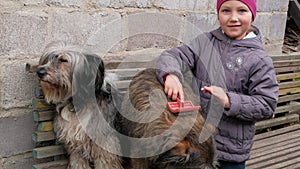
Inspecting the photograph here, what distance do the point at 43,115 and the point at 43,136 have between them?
160 millimetres

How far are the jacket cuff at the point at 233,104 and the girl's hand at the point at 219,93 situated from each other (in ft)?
0.09

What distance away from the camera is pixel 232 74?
2.92m

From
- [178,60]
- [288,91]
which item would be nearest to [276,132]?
[288,91]

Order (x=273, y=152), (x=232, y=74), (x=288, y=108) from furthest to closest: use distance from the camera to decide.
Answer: (x=288, y=108)
(x=273, y=152)
(x=232, y=74)

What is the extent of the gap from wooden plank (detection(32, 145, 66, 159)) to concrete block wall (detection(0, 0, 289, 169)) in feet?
0.70

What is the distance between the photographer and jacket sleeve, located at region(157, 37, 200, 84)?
111 inches

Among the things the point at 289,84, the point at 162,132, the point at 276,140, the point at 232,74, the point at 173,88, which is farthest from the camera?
the point at 289,84

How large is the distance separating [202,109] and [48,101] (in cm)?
102

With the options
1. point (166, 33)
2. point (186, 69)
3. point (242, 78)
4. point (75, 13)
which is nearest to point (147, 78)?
point (186, 69)

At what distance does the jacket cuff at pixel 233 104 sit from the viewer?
272 cm

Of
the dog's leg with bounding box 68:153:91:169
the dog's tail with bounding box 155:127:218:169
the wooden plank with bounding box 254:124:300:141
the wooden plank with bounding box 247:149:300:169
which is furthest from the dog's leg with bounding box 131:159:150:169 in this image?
the wooden plank with bounding box 254:124:300:141

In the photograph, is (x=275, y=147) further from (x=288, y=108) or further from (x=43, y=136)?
(x=43, y=136)

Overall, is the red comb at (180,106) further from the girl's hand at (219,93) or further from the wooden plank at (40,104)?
the wooden plank at (40,104)

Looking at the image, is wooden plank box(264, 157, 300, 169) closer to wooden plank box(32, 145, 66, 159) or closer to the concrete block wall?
the concrete block wall
